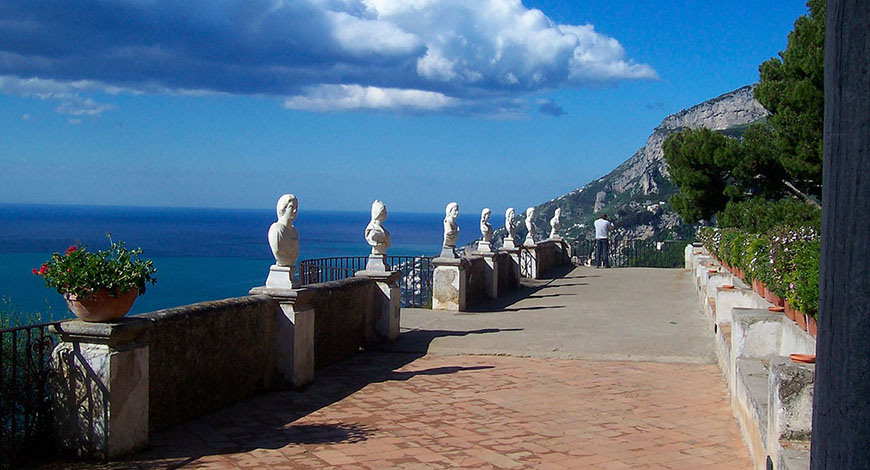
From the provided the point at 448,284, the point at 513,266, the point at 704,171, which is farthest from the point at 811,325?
the point at 704,171

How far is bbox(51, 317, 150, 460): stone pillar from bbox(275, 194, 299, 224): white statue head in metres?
2.75

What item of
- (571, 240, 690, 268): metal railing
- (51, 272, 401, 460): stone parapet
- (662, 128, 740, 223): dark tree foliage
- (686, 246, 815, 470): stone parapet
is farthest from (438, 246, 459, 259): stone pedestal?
(571, 240, 690, 268): metal railing

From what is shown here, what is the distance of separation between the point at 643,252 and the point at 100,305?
82.1ft

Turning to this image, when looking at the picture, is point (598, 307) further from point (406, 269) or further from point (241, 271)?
point (241, 271)

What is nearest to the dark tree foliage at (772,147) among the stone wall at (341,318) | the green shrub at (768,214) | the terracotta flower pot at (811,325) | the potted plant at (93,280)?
the green shrub at (768,214)

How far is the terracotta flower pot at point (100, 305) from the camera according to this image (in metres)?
5.29

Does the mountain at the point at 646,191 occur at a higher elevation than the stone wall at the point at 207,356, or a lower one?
higher

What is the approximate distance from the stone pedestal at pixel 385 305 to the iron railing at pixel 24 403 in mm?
5334

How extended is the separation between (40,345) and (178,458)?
120 centimetres

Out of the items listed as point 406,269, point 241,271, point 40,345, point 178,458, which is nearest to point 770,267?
point 178,458

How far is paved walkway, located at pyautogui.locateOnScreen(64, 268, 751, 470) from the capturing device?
566 cm

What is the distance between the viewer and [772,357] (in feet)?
14.7

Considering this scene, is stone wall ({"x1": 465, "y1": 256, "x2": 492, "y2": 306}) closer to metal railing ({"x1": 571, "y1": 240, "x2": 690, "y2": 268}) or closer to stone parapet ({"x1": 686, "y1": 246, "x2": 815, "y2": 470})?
stone parapet ({"x1": 686, "y1": 246, "x2": 815, "y2": 470})

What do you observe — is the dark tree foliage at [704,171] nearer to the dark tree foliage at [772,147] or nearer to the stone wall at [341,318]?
the dark tree foliage at [772,147]
